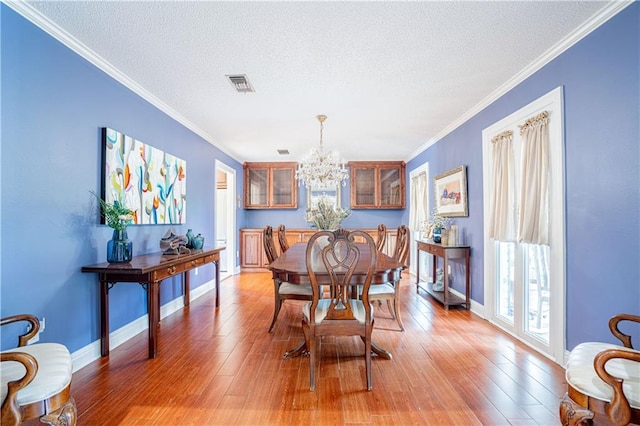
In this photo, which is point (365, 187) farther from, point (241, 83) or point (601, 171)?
point (601, 171)

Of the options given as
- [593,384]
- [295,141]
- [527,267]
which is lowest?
[593,384]

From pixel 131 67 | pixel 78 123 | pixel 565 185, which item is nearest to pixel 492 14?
pixel 565 185

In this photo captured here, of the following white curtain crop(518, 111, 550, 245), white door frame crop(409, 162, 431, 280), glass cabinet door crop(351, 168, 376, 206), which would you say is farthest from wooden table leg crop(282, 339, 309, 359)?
glass cabinet door crop(351, 168, 376, 206)

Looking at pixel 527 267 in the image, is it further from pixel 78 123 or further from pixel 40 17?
pixel 40 17

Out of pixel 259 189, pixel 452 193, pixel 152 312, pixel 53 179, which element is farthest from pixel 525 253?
pixel 259 189

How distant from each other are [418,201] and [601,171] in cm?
382

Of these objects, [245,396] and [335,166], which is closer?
[245,396]

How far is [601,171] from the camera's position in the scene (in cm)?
196

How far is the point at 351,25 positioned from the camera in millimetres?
2008

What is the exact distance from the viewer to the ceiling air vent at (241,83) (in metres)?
2.73

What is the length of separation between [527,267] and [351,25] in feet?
8.64

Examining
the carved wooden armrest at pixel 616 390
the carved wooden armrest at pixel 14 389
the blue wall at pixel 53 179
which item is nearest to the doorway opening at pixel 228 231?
the blue wall at pixel 53 179

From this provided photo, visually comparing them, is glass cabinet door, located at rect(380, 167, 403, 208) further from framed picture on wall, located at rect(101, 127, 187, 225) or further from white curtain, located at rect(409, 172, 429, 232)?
framed picture on wall, located at rect(101, 127, 187, 225)

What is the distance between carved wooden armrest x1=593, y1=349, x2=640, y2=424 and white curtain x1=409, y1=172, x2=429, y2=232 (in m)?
4.18
